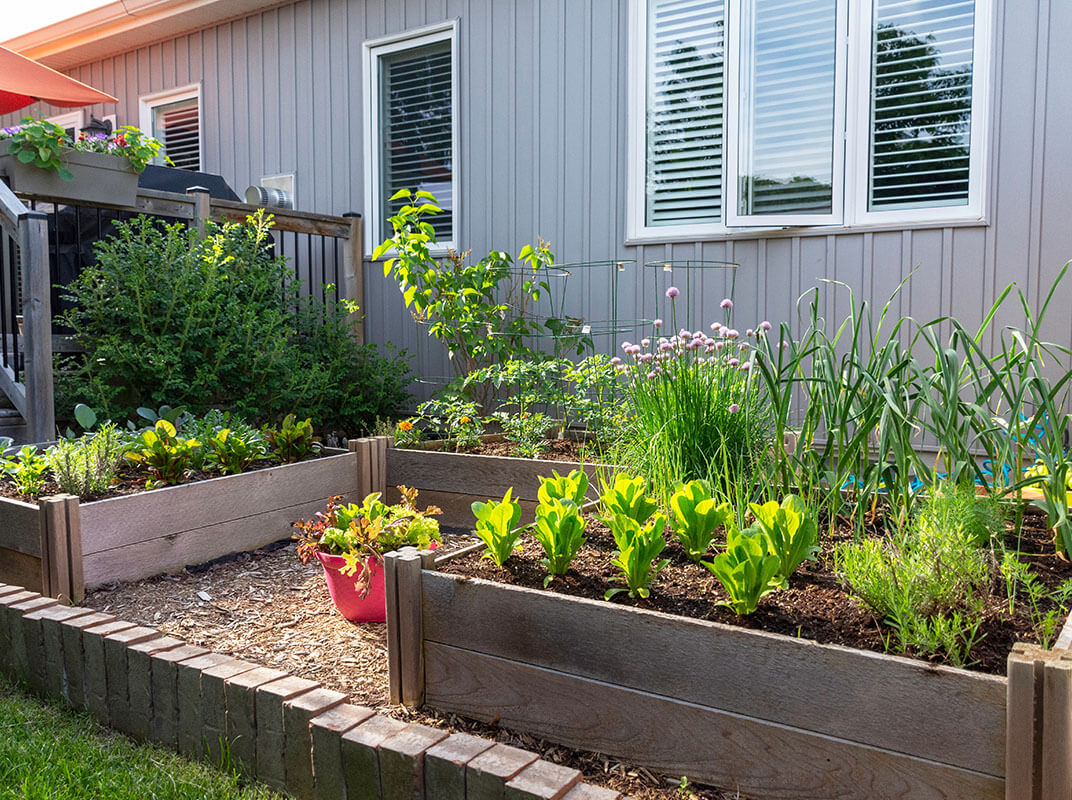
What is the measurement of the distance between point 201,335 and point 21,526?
188 cm

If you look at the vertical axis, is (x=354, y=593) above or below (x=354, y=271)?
below

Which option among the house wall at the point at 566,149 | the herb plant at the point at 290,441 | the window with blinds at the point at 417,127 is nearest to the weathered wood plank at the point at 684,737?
the herb plant at the point at 290,441

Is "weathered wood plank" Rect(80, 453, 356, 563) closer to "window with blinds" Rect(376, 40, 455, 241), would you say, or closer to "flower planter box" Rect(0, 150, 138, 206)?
"flower planter box" Rect(0, 150, 138, 206)

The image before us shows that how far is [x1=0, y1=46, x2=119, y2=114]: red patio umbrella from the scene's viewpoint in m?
5.30

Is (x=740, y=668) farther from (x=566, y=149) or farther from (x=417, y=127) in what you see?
(x=417, y=127)

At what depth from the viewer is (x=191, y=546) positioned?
3.08 m

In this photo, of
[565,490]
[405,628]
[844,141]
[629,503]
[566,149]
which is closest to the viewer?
[405,628]

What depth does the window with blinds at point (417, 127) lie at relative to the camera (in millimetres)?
5980

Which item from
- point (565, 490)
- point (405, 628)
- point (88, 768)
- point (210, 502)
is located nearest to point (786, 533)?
point (565, 490)

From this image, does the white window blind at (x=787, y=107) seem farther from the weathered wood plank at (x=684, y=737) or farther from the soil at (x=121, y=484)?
the weathered wood plank at (x=684, y=737)

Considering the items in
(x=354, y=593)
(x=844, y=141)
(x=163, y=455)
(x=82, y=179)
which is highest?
(x=844, y=141)

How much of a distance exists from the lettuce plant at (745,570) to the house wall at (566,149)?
9.60 feet

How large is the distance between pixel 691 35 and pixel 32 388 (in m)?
3.81

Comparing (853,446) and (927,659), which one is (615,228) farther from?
(927,659)
